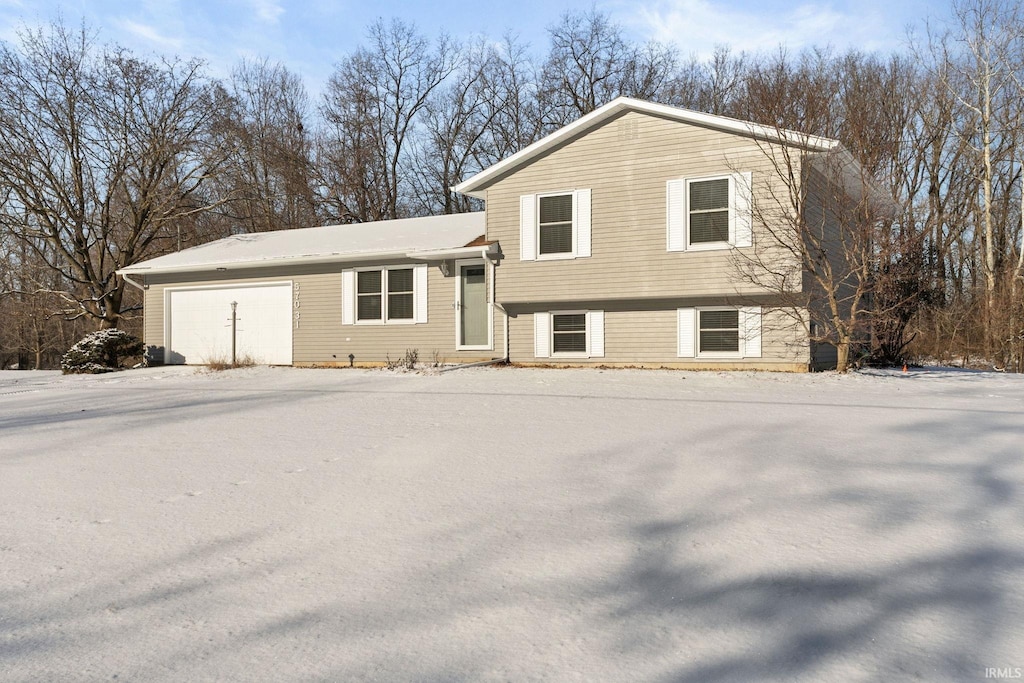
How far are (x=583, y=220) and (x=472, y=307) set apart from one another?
337 centimetres

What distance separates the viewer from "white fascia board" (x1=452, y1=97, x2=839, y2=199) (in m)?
12.7

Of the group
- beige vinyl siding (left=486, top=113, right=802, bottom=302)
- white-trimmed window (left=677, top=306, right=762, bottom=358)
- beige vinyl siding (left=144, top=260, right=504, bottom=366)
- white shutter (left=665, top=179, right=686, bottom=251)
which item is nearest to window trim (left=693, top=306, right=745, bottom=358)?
white-trimmed window (left=677, top=306, right=762, bottom=358)

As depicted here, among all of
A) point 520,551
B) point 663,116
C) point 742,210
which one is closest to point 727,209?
point 742,210

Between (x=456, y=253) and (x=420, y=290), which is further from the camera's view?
(x=420, y=290)

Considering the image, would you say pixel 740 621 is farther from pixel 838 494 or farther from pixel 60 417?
pixel 60 417

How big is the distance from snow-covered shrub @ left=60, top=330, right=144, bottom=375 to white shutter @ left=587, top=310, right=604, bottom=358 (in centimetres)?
1152

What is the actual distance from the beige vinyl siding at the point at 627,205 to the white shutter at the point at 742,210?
0.40 feet

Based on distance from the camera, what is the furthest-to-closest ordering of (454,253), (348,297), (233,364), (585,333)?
1. (348,297)
2. (233,364)
3. (454,253)
4. (585,333)

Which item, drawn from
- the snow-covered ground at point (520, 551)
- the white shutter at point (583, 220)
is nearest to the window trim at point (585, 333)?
the white shutter at point (583, 220)

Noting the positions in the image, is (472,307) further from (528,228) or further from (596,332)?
(596,332)

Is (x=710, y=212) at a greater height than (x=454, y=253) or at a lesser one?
greater

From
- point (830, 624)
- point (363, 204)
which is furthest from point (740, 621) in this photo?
point (363, 204)

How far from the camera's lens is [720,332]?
46.7 ft

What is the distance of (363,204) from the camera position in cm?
3247
